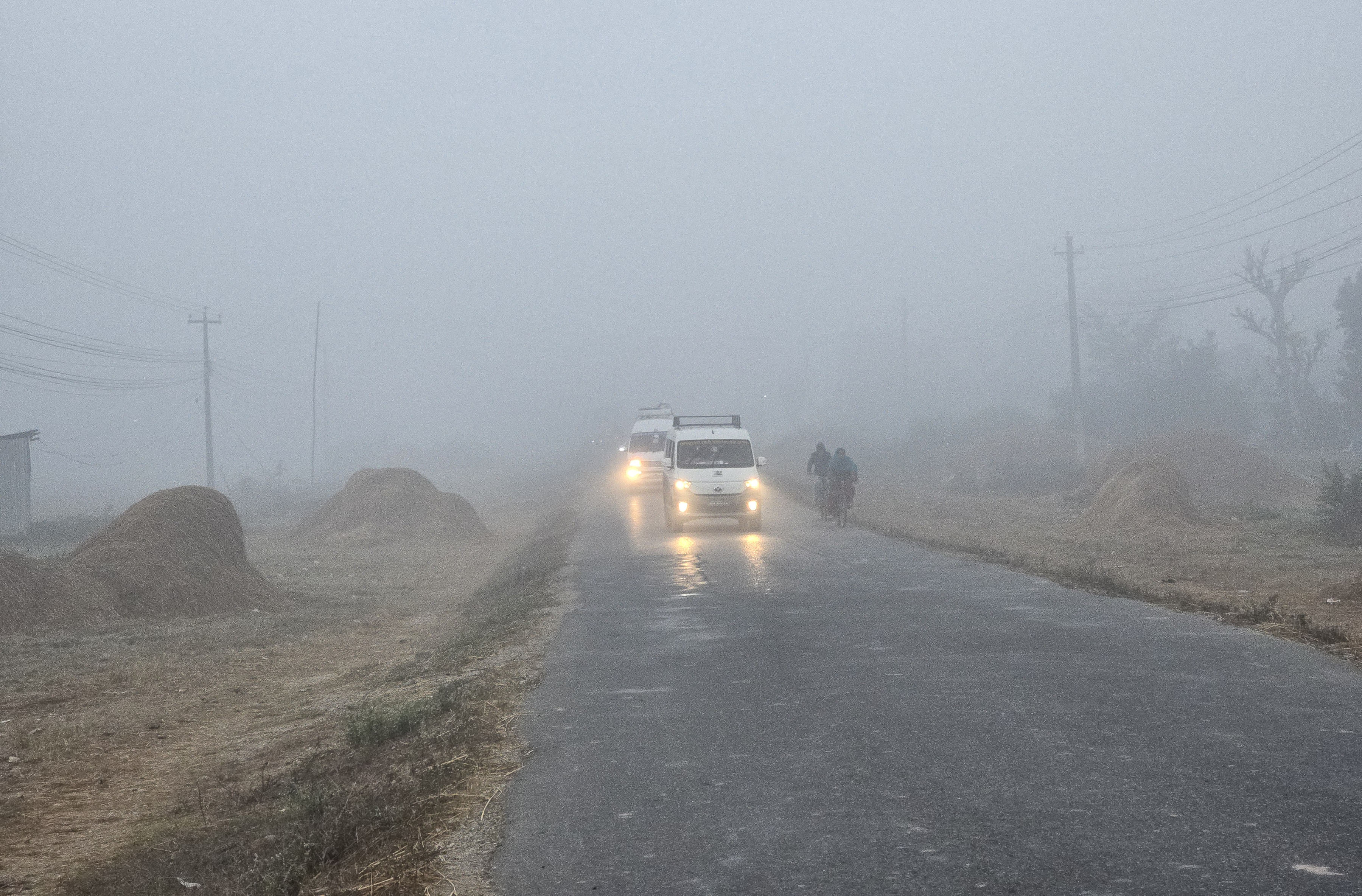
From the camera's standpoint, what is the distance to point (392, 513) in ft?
112

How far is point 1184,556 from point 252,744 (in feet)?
53.5

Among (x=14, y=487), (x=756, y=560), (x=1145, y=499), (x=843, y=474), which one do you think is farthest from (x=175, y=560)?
(x=14, y=487)

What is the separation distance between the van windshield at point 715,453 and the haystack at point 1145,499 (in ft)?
27.1

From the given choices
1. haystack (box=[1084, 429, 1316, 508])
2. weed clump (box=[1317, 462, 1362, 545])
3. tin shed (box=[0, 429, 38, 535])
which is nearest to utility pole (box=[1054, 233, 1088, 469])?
haystack (box=[1084, 429, 1316, 508])

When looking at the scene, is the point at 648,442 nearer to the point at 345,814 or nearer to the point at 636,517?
the point at 636,517

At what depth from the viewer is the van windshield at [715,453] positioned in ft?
85.0

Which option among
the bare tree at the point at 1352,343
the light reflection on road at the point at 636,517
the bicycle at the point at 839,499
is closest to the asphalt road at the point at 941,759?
the light reflection on road at the point at 636,517

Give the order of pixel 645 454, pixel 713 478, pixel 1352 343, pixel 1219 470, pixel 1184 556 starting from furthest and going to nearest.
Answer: pixel 1352 343 < pixel 645 454 < pixel 1219 470 < pixel 713 478 < pixel 1184 556

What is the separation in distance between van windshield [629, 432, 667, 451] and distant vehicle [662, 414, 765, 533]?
15.1 meters

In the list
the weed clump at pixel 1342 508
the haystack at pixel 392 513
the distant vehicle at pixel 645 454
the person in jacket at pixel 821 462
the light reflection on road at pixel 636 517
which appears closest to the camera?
the weed clump at pixel 1342 508

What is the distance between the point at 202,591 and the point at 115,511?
3755cm

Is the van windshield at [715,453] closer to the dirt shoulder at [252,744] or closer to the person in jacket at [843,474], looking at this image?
the person in jacket at [843,474]

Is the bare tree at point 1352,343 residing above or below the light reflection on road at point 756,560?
above

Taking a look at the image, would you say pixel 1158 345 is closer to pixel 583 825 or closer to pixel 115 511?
pixel 115 511
